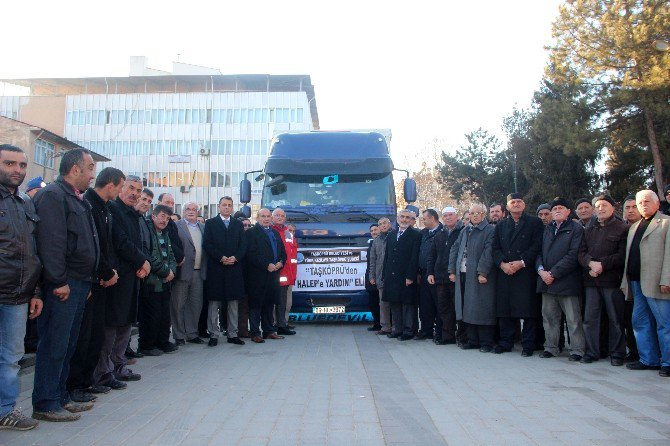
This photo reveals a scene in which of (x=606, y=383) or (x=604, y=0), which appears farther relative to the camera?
(x=604, y=0)

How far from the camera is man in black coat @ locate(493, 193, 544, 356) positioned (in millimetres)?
9273

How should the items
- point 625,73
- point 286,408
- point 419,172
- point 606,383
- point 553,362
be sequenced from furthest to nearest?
1. point 419,172
2. point 625,73
3. point 553,362
4. point 606,383
5. point 286,408

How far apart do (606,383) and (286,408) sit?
3.68m

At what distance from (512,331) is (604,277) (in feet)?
5.48

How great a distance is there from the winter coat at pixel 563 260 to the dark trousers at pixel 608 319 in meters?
0.24

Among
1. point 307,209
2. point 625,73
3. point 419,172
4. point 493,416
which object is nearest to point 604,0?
point 625,73

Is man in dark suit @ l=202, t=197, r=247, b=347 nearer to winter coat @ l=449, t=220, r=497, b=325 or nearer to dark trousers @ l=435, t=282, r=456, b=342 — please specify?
dark trousers @ l=435, t=282, r=456, b=342

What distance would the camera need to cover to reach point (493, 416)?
18.1ft

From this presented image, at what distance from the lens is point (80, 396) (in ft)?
19.8

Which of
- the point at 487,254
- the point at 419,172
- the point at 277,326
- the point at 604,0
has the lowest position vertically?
the point at 277,326

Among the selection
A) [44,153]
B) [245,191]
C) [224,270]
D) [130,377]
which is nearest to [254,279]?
[224,270]

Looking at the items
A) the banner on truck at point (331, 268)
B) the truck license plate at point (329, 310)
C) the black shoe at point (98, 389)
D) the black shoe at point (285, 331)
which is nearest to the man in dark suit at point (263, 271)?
the black shoe at point (285, 331)

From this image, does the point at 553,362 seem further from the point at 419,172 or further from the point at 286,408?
the point at 419,172

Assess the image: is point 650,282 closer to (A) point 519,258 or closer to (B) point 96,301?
(A) point 519,258
